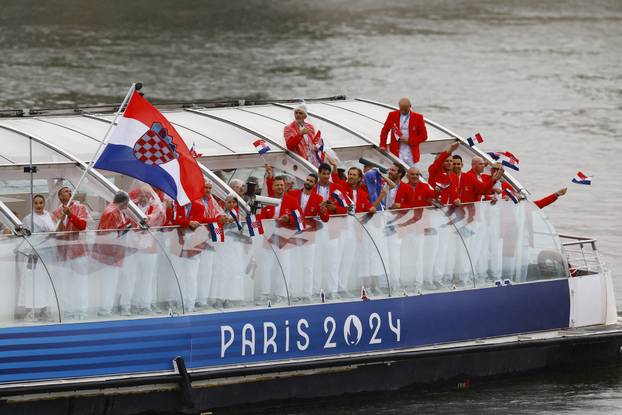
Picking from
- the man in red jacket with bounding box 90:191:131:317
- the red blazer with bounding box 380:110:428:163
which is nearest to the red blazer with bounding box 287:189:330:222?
the man in red jacket with bounding box 90:191:131:317

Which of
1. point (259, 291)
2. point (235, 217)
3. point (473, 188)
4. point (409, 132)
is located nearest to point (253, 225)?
point (235, 217)

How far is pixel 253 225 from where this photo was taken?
21594 millimetres

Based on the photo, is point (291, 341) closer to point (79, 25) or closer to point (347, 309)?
point (347, 309)

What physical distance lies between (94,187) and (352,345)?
4289 millimetres

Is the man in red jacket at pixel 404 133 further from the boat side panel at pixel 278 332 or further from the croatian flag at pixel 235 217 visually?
the croatian flag at pixel 235 217

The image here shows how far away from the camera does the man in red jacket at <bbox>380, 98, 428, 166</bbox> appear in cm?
2522

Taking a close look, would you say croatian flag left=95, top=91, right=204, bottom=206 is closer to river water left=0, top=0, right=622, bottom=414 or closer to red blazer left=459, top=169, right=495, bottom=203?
red blazer left=459, top=169, right=495, bottom=203

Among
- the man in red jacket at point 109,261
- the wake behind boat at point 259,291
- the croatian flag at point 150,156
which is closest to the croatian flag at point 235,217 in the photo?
the wake behind boat at point 259,291

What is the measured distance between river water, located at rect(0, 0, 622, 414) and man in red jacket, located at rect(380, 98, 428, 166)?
589 cm

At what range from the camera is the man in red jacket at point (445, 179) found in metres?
23.7

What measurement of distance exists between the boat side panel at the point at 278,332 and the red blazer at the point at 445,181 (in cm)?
154

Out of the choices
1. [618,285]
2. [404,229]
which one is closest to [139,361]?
[404,229]

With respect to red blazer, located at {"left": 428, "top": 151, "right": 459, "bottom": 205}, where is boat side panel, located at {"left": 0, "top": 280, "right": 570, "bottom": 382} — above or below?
below

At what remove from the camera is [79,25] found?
70812 mm
